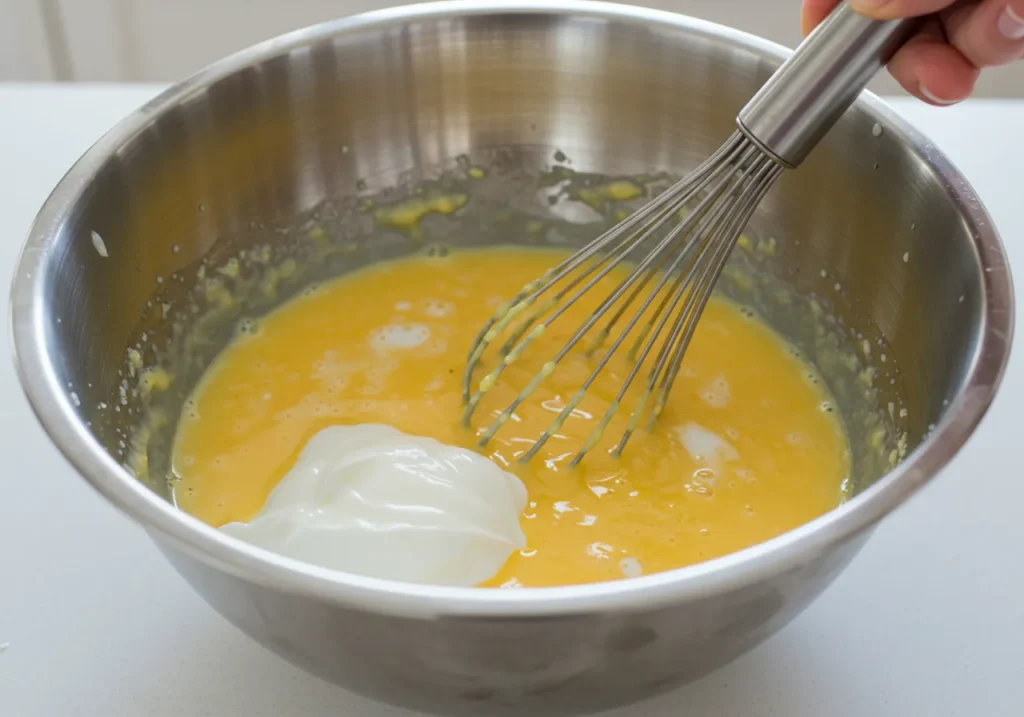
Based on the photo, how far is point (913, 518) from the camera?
3.48 feet

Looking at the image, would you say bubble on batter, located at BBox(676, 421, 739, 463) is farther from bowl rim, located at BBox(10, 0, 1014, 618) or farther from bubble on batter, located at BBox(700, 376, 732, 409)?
bowl rim, located at BBox(10, 0, 1014, 618)

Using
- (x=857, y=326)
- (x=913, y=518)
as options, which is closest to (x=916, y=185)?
(x=857, y=326)

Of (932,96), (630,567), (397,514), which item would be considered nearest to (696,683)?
(630,567)

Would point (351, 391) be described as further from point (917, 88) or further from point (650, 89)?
point (917, 88)

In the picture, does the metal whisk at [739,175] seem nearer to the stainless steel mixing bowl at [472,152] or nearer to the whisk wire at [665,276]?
the whisk wire at [665,276]

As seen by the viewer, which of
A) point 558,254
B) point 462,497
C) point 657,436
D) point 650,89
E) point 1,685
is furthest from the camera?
point 558,254

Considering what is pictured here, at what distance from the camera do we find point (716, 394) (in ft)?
4.14

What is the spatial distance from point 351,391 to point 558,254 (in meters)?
0.39

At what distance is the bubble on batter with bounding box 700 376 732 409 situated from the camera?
4.09ft

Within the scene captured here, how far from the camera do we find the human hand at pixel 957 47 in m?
0.85

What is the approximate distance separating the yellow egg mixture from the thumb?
513 millimetres

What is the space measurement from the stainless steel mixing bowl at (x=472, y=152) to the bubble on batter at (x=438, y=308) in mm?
185

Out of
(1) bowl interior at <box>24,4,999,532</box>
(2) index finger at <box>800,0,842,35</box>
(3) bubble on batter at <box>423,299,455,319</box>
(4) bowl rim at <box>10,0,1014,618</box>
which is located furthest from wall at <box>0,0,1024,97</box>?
(4) bowl rim at <box>10,0,1014,618</box>

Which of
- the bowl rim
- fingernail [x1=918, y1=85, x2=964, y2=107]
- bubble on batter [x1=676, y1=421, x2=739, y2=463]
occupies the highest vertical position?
fingernail [x1=918, y1=85, x2=964, y2=107]
